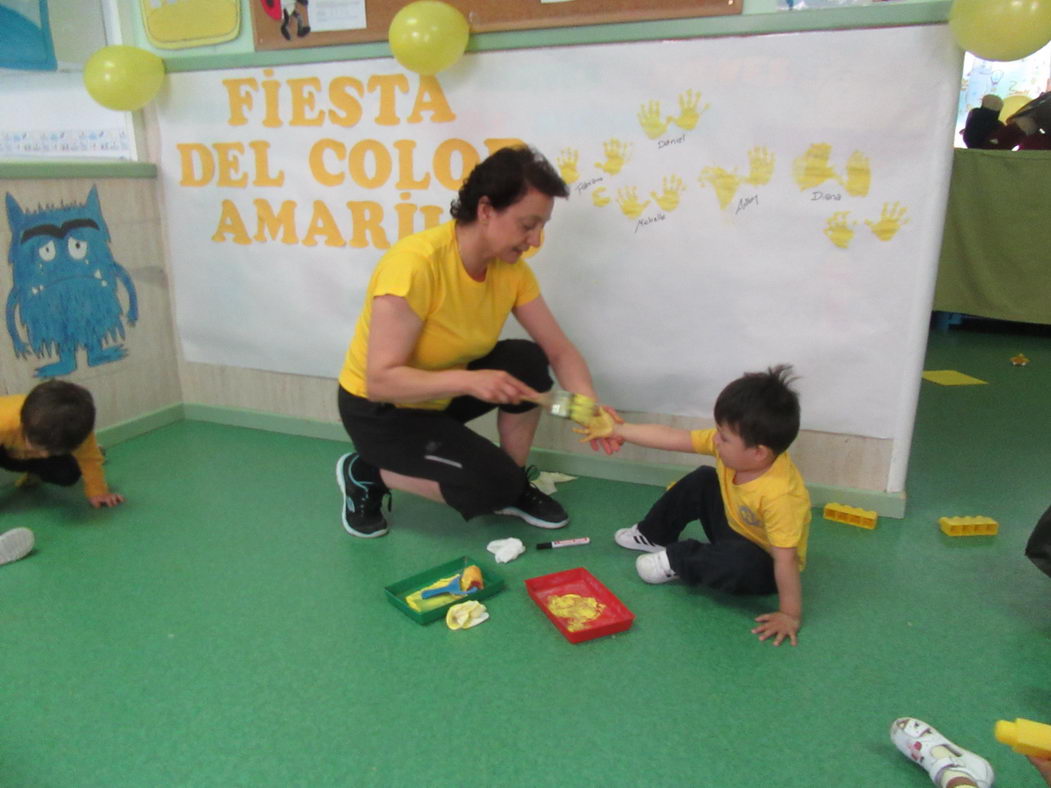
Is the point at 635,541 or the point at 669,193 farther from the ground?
the point at 669,193

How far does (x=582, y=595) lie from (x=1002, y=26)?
136 centimetres

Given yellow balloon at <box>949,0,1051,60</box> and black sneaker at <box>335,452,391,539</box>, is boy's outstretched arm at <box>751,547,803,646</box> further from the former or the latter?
yellow balloon at <box>949,0,1051,60</box>

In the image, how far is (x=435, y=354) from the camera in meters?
1.76

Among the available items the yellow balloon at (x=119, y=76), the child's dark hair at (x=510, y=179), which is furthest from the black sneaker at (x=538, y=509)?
the yellow balloon at (x=119, y=76)

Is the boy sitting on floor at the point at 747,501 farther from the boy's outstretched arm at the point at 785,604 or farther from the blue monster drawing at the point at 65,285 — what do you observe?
the blue monster drawing at the point at 65,285

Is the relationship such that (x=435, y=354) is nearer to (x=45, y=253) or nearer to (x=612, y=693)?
(x=612, y=693)

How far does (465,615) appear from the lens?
149 cm

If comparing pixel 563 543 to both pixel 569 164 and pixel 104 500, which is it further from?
pixel 104 500

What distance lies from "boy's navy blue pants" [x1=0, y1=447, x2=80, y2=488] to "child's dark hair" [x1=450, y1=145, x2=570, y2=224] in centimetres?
125

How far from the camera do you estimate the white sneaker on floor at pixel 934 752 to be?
107cm

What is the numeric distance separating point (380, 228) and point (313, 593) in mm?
1111

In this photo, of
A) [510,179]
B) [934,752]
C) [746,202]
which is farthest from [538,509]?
[934,752]

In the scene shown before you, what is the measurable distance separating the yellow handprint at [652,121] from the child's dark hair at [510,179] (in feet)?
1.38

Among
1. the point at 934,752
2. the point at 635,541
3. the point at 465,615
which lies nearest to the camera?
the point at 934,752
